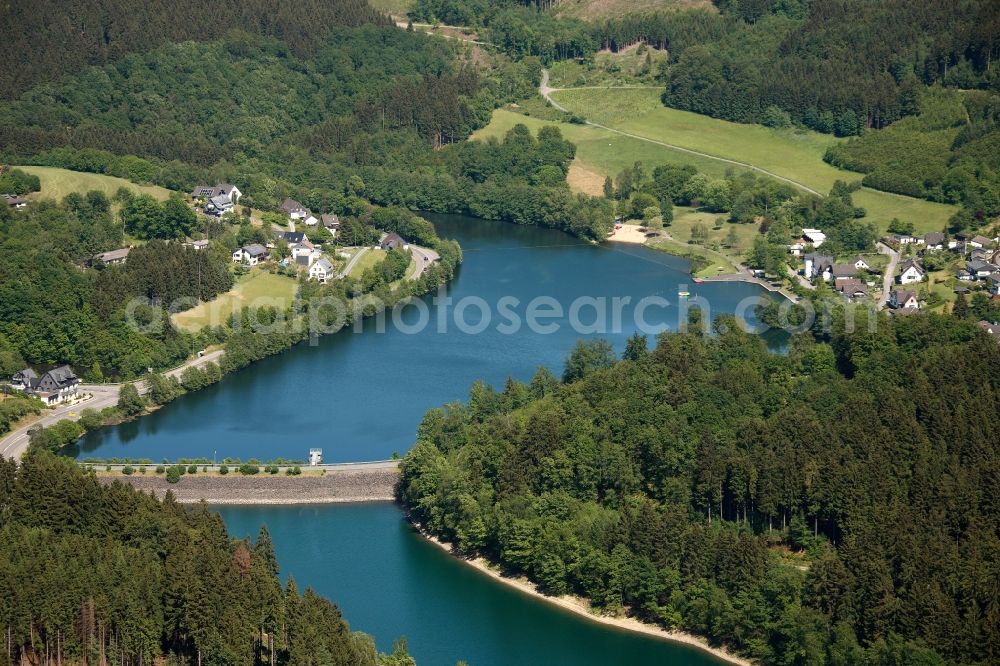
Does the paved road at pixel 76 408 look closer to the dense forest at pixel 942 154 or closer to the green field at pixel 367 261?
the green field at pixel 367 261

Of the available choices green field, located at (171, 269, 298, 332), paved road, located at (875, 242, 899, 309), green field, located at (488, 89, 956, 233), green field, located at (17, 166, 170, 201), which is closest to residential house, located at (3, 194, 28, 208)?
green field, located at (17, 166, 170, 201)

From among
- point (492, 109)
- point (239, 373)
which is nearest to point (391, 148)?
point (492, 109)

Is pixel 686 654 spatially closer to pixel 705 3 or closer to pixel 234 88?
pixel 234 88

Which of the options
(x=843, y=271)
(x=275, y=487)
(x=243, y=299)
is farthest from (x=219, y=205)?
(x=275, y=487)

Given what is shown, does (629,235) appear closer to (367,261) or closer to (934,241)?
(367,261)

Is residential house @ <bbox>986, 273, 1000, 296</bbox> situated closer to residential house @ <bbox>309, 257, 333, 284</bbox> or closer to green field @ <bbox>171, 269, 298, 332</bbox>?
residential house @ <bbox>309, 257, 333, 284</bbox>

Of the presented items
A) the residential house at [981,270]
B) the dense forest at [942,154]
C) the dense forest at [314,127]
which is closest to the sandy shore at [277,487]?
the residential house at [981,270]
